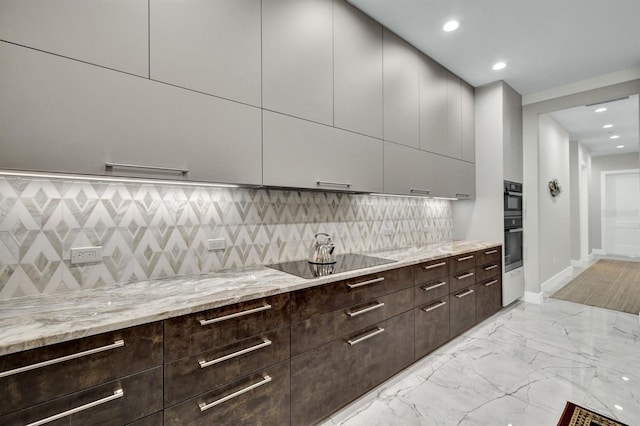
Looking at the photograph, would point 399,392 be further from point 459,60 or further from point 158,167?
point 459,60

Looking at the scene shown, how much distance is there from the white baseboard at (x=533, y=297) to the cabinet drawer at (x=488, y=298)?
0.86 m

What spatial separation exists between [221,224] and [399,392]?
1.67 metres

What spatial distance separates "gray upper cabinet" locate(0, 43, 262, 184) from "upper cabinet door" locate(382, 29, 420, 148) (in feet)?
4.53

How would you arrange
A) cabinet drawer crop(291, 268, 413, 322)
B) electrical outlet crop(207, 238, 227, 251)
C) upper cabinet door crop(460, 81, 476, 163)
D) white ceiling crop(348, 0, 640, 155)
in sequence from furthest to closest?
upper cabinet door crop(460, 81, 476, 163)
white ceiling crop(348, 0, 640, 155)
electrical outlet crop(207, 238, 227, 251)
cabinet drawer crop(291, 268, 413, 322)

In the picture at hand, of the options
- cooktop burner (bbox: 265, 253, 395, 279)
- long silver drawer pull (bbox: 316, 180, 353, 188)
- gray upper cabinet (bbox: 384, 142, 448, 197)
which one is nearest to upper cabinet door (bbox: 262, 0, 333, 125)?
long silver drawer pull (bbox: 316, 180, 353, 188)

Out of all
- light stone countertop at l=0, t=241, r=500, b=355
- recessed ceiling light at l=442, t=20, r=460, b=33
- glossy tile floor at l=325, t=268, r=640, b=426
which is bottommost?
glossy tile floor at l=325, t=268, r=640, b=426

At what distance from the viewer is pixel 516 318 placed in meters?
3.43

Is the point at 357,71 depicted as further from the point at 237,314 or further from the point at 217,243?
the point at 237,314

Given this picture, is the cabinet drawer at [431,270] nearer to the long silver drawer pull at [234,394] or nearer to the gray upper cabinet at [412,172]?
the gray upper cabinet at [412,172]

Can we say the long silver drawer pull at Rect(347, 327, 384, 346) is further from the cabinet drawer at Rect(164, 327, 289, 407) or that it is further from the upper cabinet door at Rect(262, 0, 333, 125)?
the upper cabinet door at Rect(262, 0, 333, 125)

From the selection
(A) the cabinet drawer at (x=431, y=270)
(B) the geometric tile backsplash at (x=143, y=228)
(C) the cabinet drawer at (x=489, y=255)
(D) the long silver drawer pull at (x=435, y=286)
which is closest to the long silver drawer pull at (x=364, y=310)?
(A) the cabinet drawer at (x=431, y=270)

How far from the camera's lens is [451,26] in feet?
8.19

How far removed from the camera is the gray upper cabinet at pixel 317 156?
1767 millimetres

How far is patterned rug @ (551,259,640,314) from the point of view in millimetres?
3973
